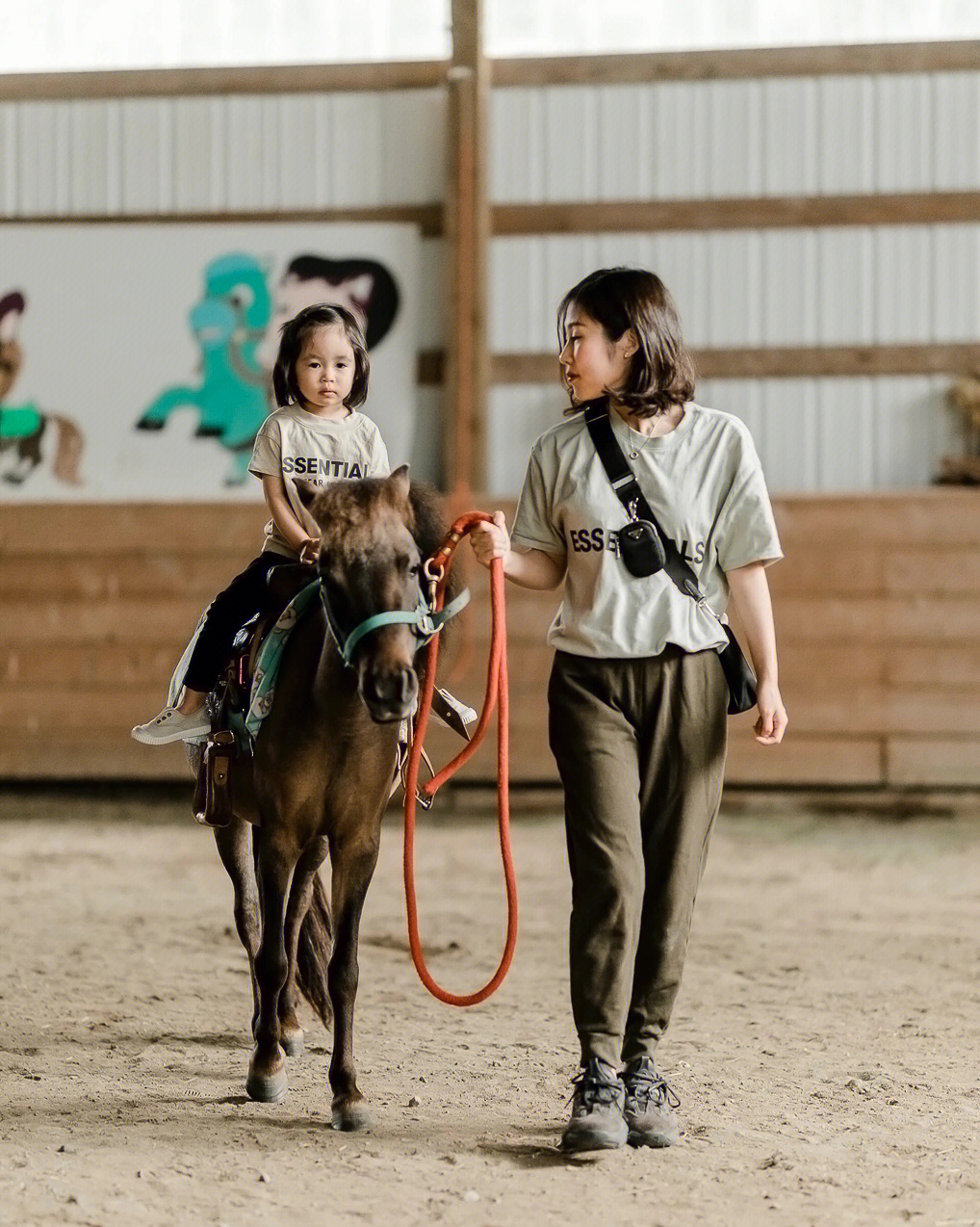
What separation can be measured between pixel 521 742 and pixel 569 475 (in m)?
5.05

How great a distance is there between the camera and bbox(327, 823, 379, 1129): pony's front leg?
2930mm

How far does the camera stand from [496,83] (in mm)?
7953

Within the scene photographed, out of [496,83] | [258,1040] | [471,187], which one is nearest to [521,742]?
[471,187]

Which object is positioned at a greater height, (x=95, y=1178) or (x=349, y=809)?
(x=349, y=809)

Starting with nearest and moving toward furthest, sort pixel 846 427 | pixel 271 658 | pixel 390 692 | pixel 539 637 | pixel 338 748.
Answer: pixel 390 692, pixel 338 748, pixel 271 658, pixel 539 637, pixel 846 427

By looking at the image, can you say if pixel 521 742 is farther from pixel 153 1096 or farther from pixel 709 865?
pixel 153 1096

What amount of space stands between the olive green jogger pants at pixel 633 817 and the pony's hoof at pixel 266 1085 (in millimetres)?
728

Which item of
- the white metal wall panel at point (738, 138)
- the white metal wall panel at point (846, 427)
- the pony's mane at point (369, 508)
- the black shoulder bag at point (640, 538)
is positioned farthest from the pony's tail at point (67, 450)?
the black shoulder bag at point (640, 538)

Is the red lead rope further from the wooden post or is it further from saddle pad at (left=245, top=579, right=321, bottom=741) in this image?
the wooden post

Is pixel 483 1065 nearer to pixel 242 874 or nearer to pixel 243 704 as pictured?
pixel 242 874

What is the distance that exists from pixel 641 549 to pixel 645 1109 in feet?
3.36

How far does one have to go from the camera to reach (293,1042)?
137 inches

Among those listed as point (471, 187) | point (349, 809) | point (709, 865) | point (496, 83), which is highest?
point (496, 83)

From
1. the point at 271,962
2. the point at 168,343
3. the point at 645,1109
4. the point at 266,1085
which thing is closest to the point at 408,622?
the point at 271,962
